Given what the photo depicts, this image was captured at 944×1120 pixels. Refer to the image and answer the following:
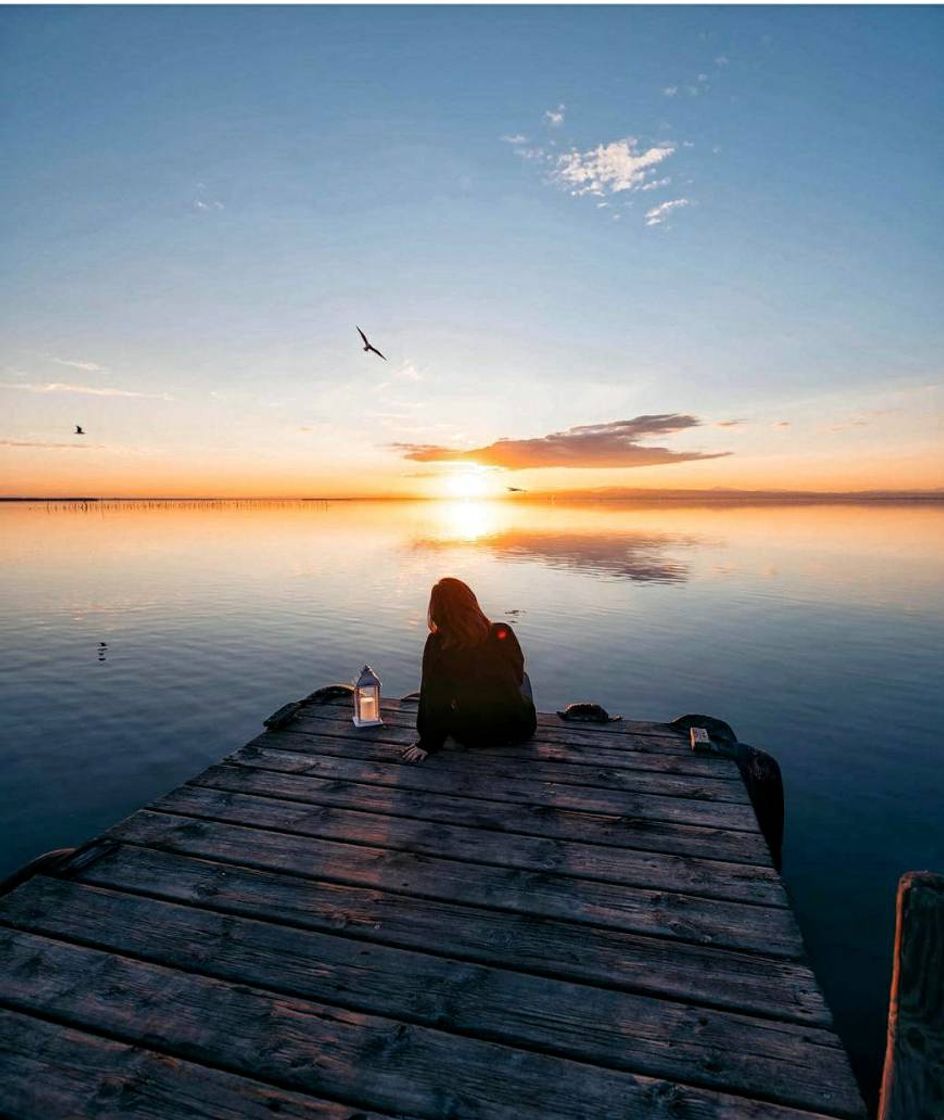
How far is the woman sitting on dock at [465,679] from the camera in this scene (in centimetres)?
621

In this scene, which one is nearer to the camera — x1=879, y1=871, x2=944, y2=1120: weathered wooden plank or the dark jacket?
x1=879, y1=871, x2=944, y2=1120: weathered wooden plank

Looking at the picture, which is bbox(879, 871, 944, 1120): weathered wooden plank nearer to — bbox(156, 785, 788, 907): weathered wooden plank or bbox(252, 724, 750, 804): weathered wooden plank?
bbox(156, 785, 788, 907): weathered wooden plank

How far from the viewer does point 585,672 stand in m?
17.4

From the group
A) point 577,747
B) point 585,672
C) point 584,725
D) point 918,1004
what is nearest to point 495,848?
point 577,747

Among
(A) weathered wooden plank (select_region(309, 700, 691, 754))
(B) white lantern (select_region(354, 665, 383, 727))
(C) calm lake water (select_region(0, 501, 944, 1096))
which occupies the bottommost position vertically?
(C) calm lake water (select_region(0, 501, 944, 1096))

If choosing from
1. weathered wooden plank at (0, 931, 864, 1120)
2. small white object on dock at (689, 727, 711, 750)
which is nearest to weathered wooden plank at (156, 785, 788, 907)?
weathered wooden plank at (0, 931, 864, 1120)

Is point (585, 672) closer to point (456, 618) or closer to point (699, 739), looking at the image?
point (699, 739)

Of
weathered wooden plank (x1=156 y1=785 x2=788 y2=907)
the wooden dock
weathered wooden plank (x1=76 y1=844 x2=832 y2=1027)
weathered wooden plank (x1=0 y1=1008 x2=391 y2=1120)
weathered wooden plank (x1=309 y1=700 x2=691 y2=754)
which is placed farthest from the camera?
weathered wooden plank (x1=309 y1=700 x2=691 y2=754)

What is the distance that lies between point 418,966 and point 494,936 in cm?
51

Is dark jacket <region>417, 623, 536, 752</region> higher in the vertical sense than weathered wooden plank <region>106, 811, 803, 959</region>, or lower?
higher

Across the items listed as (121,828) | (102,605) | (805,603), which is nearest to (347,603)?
(102,605)

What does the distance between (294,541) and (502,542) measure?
20.9 metres

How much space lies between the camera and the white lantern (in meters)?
7.12

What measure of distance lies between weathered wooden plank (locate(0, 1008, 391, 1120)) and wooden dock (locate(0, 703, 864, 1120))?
10 mm
